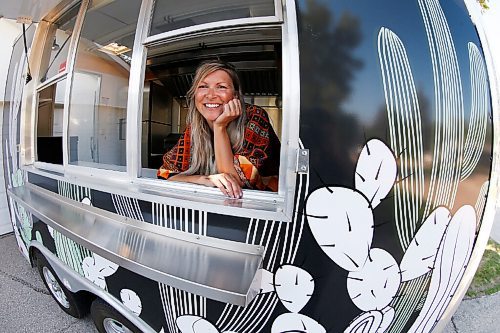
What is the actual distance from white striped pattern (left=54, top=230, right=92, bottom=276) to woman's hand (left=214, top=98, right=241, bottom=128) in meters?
1.19

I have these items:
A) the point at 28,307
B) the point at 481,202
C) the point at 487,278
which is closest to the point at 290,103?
the point at 481,202

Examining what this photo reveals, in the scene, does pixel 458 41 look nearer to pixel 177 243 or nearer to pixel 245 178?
pixel 245 178

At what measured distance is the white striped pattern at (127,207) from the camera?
5.03ft

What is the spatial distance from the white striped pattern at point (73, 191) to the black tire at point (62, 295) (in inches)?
31.2

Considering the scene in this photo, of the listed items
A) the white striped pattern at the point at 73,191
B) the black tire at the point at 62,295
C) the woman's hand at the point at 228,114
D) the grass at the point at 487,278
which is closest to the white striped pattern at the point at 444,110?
the woman's hand at the point at 228,114

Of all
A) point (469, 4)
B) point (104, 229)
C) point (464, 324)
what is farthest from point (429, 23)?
point (464, 324)

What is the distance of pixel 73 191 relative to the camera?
1.98 meters

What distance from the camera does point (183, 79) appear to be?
14.4 ft

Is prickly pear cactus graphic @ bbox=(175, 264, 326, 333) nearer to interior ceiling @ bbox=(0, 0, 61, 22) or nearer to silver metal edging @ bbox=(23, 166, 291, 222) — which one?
silver metal edging @ bbox=(23, 166, 291, 222)

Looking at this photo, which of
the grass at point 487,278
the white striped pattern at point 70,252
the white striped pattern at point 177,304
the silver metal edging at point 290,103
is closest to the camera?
the silver metal edging at point 290,103

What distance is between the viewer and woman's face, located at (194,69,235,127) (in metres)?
1.66

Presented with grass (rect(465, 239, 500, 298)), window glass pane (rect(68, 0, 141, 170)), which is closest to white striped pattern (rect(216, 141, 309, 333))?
window glass pane (rect(68, 0, 141, 170))

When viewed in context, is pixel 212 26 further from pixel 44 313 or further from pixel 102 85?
pixel 44 313

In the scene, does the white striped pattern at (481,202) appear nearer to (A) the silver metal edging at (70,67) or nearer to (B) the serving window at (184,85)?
(B) the serving window at (184,85)
